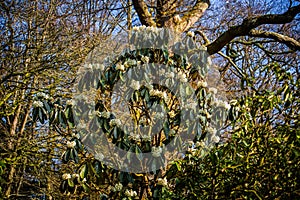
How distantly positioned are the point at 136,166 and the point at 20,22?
2.78 metres

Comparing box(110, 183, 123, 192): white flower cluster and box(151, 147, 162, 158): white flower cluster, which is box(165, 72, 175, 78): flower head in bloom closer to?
box(151, 147, 162, 158): white flower cluster

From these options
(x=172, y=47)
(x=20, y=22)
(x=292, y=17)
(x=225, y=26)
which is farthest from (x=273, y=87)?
(x=20, y=22)

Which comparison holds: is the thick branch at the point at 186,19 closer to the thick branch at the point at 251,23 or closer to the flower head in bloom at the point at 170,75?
the thick branch at the point at 251,23

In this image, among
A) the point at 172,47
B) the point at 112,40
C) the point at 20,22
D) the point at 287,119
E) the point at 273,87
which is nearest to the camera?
the point at 287,119

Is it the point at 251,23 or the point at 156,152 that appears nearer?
the point at 156,152

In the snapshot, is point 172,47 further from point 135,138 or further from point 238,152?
point 238,152

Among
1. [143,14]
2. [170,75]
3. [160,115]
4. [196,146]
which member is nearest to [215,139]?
[196,146]

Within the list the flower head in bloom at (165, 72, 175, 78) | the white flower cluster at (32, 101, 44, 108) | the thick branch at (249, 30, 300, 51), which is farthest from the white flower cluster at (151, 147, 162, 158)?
the thick branch at (249, 30, 300, 51)

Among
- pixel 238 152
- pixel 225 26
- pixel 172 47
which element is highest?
pixel 225 26

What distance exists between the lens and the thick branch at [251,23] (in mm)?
3998

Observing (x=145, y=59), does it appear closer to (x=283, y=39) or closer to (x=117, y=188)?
(x=117, y=188)

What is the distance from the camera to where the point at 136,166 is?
319 cm

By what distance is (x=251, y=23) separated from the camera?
4234 millimetres

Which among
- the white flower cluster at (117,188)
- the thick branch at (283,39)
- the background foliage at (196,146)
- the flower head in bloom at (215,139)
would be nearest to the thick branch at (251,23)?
the background foliage at (196,146)
